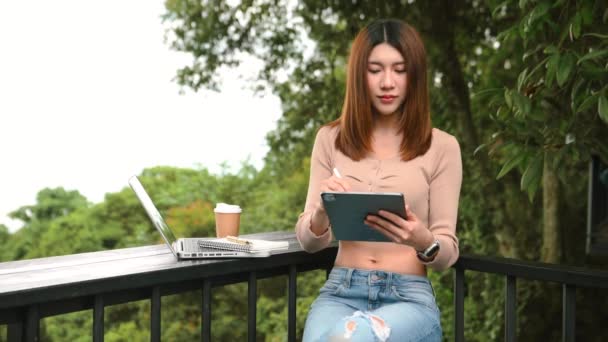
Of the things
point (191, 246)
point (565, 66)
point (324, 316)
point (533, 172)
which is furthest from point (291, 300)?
point (565, 66)

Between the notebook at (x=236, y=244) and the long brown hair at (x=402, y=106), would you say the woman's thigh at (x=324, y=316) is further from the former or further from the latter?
the long brown hair at (x=402, y=106)

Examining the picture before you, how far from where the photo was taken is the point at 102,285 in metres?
1.44

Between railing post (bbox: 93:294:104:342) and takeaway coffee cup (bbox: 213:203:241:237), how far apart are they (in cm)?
49

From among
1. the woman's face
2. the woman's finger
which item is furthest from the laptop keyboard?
the woman's face

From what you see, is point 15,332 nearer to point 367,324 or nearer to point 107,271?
point 107,271

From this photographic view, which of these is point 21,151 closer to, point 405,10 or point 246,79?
point 246,79

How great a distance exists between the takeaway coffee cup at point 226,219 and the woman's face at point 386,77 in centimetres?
51

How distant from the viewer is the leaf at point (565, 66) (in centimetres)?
164

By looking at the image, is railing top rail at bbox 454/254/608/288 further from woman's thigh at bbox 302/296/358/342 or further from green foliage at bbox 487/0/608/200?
woman's thigh at bbox 302/296/358/342

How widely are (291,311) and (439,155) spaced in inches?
24.7

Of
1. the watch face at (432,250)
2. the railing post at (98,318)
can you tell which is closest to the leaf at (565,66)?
the watch face at (432,250)

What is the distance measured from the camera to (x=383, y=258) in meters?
1.76

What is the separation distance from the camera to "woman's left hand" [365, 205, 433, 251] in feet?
4.93

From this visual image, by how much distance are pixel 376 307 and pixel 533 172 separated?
0.55 metres
